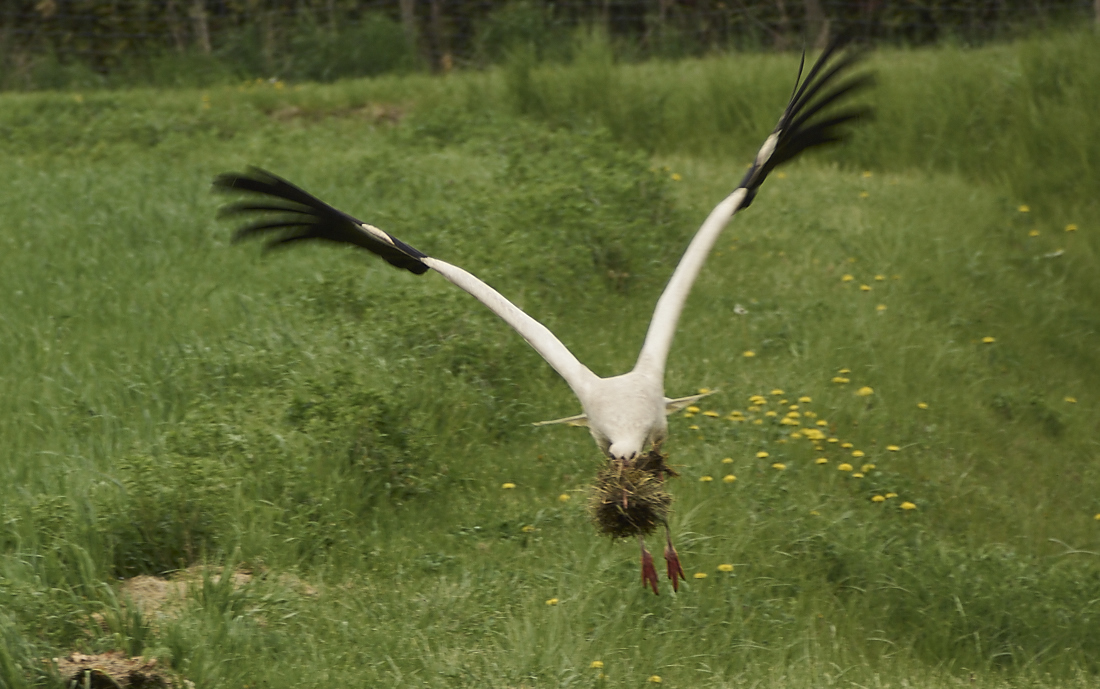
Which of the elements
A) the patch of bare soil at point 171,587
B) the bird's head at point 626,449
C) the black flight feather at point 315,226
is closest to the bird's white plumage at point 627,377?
the bird's head at point 626,449

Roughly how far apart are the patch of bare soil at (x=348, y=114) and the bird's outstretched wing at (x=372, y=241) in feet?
19.1

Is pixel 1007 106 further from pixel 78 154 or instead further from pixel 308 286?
pixel 78 154

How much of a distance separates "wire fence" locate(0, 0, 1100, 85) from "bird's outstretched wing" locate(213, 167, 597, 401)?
7.26 metres

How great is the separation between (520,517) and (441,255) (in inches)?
81.2

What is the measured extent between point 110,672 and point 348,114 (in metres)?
7.65

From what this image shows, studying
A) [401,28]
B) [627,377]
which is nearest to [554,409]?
[627,377]

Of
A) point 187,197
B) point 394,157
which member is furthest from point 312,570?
point 394,157

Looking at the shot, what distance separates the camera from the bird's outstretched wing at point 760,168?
3.80 meters

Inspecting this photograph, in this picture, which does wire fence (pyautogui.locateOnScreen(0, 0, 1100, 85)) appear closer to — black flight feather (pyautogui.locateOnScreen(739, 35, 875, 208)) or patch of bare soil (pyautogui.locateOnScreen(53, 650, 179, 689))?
black flight feather (pyautogui.locateOnScreen(739, 35, 875, 208))

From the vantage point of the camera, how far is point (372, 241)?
168 inches

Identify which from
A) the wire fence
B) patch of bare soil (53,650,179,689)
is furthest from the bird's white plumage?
the wire fence

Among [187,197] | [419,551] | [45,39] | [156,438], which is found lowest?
[419,551]

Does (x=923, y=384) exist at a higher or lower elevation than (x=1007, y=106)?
lower

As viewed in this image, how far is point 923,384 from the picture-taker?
6090mm
